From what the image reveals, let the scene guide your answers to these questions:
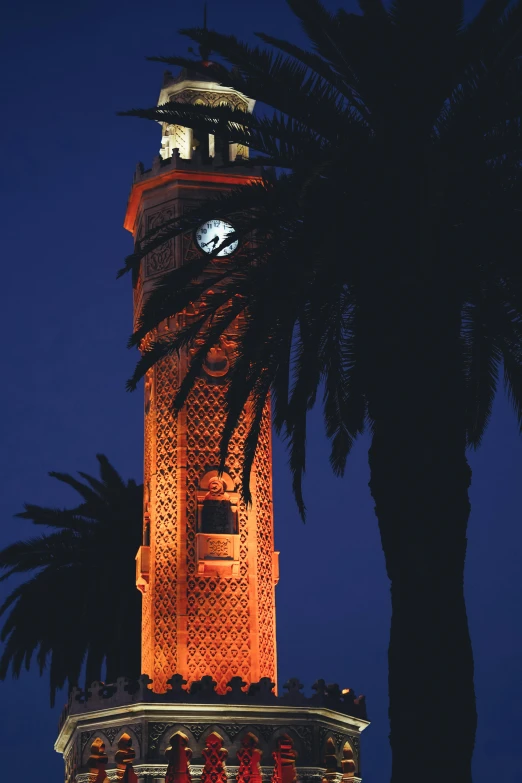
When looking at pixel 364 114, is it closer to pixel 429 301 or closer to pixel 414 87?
pixel 414 87

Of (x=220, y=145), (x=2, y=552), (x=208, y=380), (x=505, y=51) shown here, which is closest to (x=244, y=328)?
(x=505, y=51)

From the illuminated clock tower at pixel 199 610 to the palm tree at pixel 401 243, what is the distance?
5.37 m

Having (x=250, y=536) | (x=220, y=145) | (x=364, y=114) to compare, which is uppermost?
(x=220, y=145)

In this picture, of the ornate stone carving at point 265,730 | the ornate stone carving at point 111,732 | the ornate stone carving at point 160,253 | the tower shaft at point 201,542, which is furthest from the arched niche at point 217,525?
the ornate stone carving at point 160,253

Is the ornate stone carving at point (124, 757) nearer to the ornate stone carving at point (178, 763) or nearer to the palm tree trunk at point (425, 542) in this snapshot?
the ornate stone carving at point (178, 763)

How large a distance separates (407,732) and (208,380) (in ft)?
37.4

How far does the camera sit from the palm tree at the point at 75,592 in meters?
29.2

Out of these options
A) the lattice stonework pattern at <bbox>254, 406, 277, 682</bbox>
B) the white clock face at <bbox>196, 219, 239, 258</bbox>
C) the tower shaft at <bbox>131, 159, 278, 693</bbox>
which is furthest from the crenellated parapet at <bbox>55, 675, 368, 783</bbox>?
the white clock face at <bbox>196, 219, 239, 258</bbox>

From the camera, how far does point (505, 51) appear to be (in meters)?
15.2

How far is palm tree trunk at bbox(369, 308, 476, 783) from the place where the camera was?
46.0 ft

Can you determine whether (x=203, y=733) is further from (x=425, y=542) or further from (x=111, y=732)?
(x=425, y=542)

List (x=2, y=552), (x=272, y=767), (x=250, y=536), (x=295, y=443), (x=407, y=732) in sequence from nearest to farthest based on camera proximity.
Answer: (x=407, y=732) → (x=295, y=443) → (x=272, y=767) → (x=250, y=536) → (x=2, y=552)

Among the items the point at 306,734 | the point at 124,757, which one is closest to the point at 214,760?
the point at 124,757

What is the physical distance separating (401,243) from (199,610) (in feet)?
32.6
